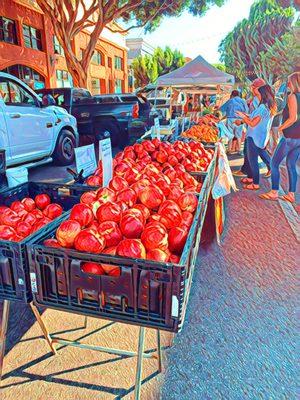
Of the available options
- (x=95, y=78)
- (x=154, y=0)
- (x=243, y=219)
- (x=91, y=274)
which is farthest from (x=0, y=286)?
(x=95, y=78)

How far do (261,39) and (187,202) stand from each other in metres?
37.2

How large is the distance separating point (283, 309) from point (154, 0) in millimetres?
18439

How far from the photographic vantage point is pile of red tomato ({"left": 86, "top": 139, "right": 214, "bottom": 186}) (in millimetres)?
2883

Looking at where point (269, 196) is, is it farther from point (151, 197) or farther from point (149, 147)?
point (151, 197)

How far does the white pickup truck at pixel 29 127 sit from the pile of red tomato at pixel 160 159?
3.51 m

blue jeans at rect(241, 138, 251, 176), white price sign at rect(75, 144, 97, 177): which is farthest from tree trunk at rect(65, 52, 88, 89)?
white price sign at rect(75, 144, 97, 177)

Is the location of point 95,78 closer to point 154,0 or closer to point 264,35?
point 154,0

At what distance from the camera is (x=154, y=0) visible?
17062mm

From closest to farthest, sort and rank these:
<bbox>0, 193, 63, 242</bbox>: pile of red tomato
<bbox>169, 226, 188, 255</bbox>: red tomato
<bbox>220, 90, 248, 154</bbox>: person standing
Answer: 1. <bbox>169, 226, 188, 255</bbox>: red tomato
2. <bbox>0, 193, 63, 242</bbox>: pile of red tomato
3. <bbox>220, 90, 248, 154</bbox>: person standing

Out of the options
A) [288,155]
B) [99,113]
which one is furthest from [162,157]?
[99,113]

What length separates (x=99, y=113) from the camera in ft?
33.9

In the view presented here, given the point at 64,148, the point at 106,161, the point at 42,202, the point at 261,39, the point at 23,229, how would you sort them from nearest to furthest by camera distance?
1. the point at 23,229
2. the point at 42,202
3. the point at 106,161
4. the point at 64,148
5. the point at 261,39

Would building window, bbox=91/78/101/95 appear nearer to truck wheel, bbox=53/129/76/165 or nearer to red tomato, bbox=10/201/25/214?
truck wheel, bbox=53/129/76/165

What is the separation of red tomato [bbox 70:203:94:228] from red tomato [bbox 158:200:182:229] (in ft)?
1.36
